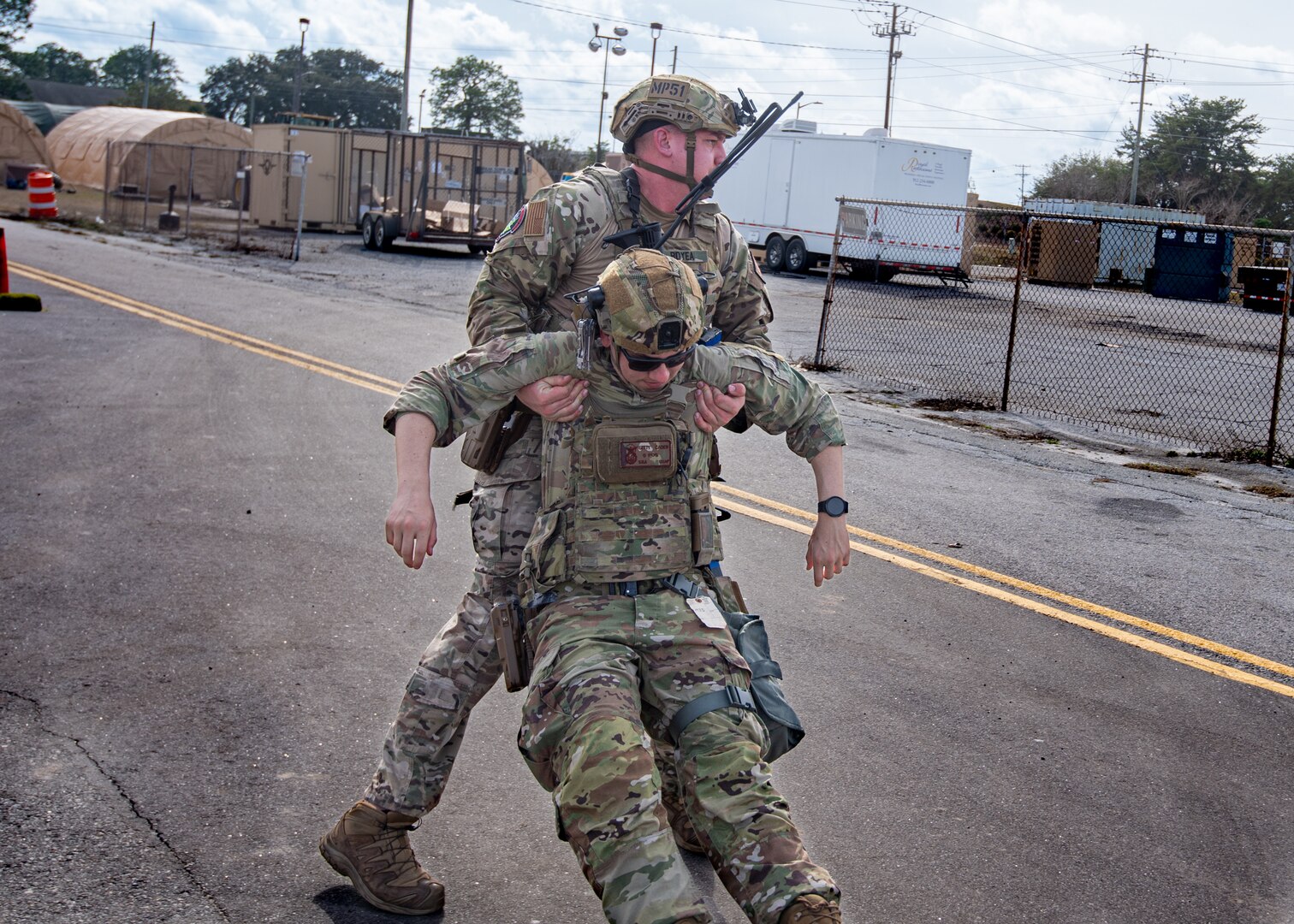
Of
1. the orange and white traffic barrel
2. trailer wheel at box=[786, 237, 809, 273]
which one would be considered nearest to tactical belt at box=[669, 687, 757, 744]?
trailer wheel at box=[786, 237, 809, 273]

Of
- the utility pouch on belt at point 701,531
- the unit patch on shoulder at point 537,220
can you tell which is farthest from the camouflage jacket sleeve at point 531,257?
the utility pouch on belt at point 701,531

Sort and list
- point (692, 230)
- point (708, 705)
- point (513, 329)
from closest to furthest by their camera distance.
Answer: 1. point (708, 705)
2. point (513, 329)
3. point (692, 230)

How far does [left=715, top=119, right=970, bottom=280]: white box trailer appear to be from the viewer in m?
27.3

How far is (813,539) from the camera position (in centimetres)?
347

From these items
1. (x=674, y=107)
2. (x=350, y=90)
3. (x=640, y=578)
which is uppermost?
(x=350, y=90)

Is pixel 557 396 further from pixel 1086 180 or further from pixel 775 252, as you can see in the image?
pixel 1086 180

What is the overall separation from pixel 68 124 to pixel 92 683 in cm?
5461

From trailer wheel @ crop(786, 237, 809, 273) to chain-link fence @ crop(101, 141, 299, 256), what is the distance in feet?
36.3

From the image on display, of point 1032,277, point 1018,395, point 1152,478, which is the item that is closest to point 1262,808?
point 1152,478

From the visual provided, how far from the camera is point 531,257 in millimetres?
3555

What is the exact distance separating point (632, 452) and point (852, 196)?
2672 centimetres

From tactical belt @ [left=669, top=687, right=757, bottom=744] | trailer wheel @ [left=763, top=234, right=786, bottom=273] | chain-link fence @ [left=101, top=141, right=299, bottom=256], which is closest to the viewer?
tactical belt @ [left=669, top=687, right=757, bottom=744]

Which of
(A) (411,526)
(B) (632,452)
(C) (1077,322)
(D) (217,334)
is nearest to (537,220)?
(B) (632,452)

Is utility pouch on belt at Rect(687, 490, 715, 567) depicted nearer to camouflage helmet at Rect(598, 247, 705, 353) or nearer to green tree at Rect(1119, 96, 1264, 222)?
camouflage helmet at Rect(598, 247, 705, 353)
